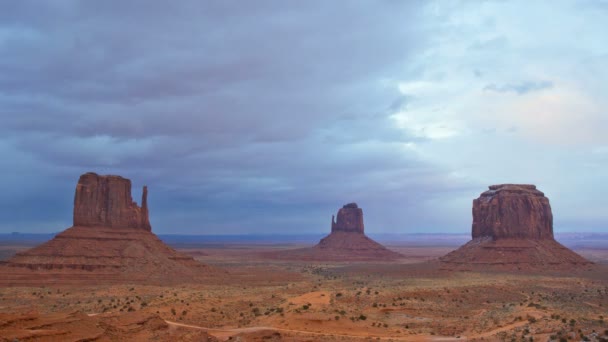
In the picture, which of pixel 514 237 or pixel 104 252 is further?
pixel 514 237

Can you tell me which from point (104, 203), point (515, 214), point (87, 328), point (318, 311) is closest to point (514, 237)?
point (515, 214)

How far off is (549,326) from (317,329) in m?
17.2

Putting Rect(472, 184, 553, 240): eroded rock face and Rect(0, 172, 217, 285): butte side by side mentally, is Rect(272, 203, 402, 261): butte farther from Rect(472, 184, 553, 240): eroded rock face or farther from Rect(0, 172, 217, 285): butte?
Rect(0, 172, 217, 285): butte

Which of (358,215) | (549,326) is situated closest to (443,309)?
(549,326)

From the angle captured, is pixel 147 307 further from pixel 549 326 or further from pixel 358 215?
pixel 358 215

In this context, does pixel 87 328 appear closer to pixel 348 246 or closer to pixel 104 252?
pixel 104 252

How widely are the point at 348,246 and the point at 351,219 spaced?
13.2 metres

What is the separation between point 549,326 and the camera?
38719 millimetres

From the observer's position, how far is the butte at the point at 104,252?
7319cm

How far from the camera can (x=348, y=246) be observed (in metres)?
177

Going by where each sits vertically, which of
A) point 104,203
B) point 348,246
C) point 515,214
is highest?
point 104,203

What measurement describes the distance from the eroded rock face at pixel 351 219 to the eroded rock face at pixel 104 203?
111m

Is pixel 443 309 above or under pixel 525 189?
under

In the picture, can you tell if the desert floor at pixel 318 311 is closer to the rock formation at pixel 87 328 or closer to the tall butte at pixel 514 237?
the rock formation at pixel 87 328
